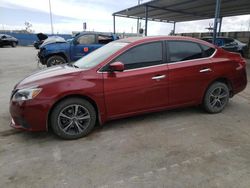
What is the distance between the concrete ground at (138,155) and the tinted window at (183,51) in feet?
3.82

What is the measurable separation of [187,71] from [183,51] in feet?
1.30

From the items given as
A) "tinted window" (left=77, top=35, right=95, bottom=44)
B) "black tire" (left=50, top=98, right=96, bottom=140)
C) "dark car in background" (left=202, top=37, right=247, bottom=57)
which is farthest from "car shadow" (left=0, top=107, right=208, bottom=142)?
"dark car in background" (left=202, top=37, right=247, bottom=57)

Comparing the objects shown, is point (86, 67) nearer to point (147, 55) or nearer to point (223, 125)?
point (147, 55)

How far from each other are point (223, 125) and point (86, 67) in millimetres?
2597

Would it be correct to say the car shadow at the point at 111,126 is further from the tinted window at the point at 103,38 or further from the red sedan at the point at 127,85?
the tinted window at the point at 103,38

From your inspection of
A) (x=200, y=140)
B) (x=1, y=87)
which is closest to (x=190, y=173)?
(x=200, y=140)

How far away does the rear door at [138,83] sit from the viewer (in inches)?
135

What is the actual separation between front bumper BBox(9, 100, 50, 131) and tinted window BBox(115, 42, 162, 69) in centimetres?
139

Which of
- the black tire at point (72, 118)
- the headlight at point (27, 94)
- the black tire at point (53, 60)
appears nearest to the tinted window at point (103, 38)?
the black tire at point (53, 60)

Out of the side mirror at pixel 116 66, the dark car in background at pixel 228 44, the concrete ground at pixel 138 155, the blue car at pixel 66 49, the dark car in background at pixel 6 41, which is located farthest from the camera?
the dark car in background at pixel 6 41

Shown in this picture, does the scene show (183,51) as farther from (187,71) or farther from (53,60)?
(53,60)

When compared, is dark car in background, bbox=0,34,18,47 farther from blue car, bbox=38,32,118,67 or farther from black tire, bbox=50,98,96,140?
black tire, bbox=50,98,96,140

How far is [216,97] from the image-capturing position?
4336mm

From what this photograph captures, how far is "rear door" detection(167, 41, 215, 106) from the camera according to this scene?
3.85 m
